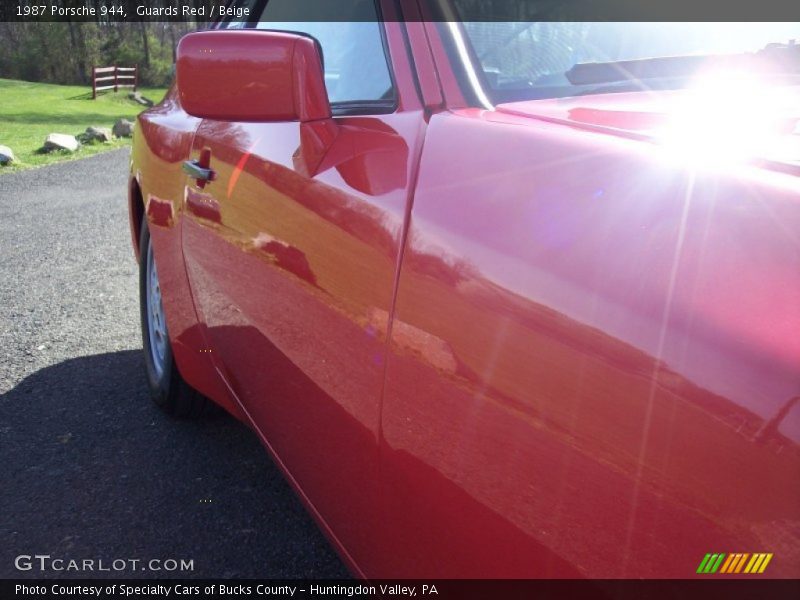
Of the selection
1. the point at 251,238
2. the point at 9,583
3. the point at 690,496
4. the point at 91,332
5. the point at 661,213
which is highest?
the point at 661,213

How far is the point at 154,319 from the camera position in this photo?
10.4ft

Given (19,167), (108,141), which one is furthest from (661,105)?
(108,141)

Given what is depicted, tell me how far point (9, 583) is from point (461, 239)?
1750 mm

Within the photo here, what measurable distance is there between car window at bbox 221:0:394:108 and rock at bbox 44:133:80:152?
39.4ft

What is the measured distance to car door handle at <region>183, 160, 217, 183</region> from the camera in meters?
2.19

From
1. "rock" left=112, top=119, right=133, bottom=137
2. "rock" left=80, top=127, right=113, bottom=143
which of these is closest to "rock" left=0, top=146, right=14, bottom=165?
"rock" left=80, top=127, right=113, bottom=143

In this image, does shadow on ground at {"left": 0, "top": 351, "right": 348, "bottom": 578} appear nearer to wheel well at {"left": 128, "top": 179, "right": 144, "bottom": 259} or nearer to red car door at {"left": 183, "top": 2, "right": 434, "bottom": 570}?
red car door at {"left": 183, "top": 2, "right": 434, "bottom": 570}

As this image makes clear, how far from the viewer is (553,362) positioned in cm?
101

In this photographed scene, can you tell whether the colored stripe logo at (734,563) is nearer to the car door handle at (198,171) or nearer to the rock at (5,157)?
the car door handle at (198,171)

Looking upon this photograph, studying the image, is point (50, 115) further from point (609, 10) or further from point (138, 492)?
point (609, 10)

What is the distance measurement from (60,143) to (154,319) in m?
11.4

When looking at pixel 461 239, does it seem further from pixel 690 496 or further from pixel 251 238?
pixel 251 238

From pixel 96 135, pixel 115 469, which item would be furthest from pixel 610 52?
pixel 96 135

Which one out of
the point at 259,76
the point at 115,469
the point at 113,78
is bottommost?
the point at 113,78
